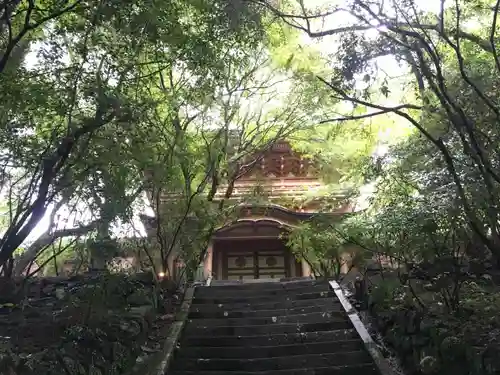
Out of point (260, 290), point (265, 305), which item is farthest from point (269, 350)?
point (260, 290)

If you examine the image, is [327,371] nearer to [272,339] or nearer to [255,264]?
[272,339]

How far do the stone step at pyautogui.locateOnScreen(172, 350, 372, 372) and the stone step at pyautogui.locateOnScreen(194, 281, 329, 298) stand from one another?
→ 259 cm

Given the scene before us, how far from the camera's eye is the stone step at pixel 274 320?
7.43 m

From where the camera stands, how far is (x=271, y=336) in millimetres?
6926

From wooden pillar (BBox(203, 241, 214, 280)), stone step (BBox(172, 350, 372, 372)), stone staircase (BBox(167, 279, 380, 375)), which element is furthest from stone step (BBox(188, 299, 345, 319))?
wooden pillar (BBox(203, 241, 214, 280))

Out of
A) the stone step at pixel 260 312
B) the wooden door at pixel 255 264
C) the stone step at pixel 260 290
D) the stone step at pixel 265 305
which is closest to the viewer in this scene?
the stone step at pixel 260 312

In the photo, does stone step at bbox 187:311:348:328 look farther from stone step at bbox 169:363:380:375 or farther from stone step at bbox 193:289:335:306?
stone step at bbox 169:363:380:375

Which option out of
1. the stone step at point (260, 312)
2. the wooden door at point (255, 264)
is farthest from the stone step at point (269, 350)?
the wooden door at point (255, 264)

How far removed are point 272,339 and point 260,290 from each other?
2.39 meters

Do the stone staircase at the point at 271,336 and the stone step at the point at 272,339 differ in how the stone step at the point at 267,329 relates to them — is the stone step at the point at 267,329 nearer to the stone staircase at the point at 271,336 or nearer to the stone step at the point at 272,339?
the stone staircase at the point at 271,336

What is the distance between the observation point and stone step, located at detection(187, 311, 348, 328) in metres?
7.43

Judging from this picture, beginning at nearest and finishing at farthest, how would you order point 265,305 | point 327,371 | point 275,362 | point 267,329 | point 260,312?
1. point 327,371
2. point 275,362
3. point 267,329
4. point 260,312
5. point 265,305

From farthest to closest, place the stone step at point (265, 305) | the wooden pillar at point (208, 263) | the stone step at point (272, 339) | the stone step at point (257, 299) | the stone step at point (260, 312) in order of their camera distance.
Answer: the wooden pillar at point (208, 263) < the stone step at point (257, 299) < the stone step at point (265, 305) < the stone step at point (260, 312) < the stone step at point (272, 339)

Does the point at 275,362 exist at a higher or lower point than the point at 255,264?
lower
